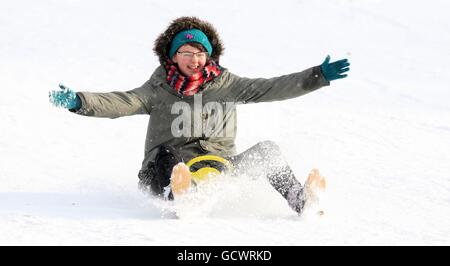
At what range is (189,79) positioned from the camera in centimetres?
438

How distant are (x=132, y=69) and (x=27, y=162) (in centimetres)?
425

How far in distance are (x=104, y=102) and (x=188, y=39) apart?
0.60 m

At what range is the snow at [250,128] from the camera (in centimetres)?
377

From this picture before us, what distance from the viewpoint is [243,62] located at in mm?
10641

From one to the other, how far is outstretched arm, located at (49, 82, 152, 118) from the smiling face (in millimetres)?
216

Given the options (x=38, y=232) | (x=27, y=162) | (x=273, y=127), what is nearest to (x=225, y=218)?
(x=38, y=232)

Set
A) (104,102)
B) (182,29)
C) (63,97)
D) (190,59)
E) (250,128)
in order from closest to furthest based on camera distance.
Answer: (63,97) < (104,102) < (190,59) < (182,29) < (250,128)

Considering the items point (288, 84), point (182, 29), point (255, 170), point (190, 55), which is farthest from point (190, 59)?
point (255, 170)

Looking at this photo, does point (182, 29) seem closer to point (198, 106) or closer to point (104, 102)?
point (198, 106)

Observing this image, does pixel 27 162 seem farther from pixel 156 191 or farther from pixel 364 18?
pixel 364 18

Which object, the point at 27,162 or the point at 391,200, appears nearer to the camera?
the point at 391,200

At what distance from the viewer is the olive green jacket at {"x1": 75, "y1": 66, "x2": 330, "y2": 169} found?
14.3 feet

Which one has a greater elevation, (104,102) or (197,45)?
(197,45)

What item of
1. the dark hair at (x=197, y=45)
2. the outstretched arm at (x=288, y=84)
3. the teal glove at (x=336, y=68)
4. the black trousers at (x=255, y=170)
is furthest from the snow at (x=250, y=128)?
the dark hair at (x=197, y=45)
